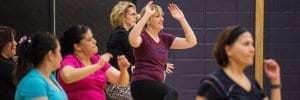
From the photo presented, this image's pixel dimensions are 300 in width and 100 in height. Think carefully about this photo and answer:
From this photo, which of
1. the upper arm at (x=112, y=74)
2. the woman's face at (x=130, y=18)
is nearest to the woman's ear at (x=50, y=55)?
the upper arm at (x=112, y=74)

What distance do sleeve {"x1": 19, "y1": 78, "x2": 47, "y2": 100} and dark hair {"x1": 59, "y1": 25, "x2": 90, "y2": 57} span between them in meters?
0.77

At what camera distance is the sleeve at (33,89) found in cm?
364

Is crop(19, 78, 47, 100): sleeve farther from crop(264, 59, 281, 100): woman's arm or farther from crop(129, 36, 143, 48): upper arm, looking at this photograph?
crop(129, 36, 143, 48): upper arm

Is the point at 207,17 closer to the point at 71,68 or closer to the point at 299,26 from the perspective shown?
the point at 299,26

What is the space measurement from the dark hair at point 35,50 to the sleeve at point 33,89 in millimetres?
168

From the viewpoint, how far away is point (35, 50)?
3824 millimetres

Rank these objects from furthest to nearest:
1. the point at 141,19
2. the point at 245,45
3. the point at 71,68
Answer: the point at 141,19 → the point at 71,68 → the point at 245,45

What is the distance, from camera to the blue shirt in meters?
3.64

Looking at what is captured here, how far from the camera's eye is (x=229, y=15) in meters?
7.17

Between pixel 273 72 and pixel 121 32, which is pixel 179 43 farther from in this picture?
pixel 273 72

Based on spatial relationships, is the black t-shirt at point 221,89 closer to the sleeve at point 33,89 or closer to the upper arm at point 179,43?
the sleeve at point 33,89

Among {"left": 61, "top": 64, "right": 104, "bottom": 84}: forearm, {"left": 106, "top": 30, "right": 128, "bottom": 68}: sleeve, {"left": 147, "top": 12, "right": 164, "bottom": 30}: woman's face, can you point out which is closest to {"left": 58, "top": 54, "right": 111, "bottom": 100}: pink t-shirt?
{"left": 61, "top": 64, "right": 104, "bottom": 84}: forearm

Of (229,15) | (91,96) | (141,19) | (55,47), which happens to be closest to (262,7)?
(229,15)

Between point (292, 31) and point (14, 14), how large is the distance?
3.00 meters
